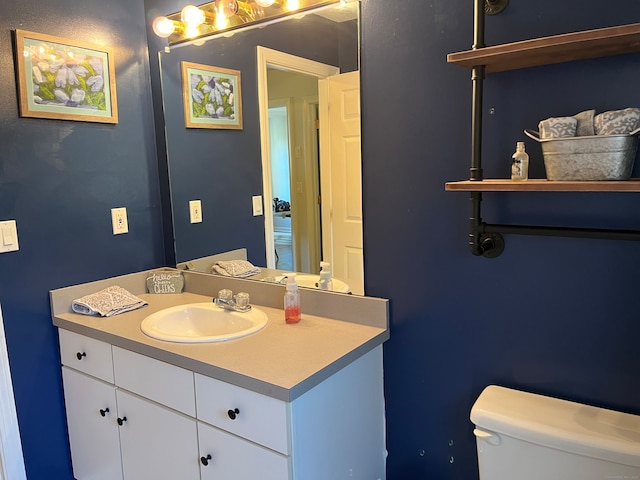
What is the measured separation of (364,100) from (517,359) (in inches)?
35.6

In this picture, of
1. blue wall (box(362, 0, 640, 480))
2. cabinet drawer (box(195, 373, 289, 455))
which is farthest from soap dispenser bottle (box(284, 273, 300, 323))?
cabinet drawer (box(195, 373, 289, 455))

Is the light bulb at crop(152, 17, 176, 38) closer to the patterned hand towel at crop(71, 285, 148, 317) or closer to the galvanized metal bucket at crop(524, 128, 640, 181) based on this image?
the patterned hand towel at crop(71, 285, 148, 317)

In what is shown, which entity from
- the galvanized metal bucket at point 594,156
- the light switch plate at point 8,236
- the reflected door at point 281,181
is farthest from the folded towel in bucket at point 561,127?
the light switch plate at point 8,236

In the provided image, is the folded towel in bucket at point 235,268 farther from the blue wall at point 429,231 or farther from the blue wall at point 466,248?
the blue wall at point 466,248

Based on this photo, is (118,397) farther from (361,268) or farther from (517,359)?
(517,359)

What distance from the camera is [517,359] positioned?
1397 millimetres

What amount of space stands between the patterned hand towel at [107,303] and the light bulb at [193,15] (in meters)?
1.11

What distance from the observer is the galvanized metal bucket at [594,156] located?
106 cm

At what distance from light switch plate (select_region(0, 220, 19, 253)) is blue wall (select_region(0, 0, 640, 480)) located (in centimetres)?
2

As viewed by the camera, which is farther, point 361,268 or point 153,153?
point 153,153

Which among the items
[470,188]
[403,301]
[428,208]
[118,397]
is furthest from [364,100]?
[118,397]

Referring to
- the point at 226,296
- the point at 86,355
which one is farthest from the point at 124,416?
the point at 226,296

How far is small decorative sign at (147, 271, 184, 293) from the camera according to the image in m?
2.14

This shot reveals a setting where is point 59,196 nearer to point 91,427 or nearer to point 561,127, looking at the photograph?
point 91,427
